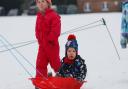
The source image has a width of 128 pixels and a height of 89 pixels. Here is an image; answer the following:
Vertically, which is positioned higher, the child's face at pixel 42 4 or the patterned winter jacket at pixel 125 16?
the child's face at pixel 42 4

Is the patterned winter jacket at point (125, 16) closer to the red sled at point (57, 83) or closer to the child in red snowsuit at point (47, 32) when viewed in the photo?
the child in red snowsuit at point (47, 32)

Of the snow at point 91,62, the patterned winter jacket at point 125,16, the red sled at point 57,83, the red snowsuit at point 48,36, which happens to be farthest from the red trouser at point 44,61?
the patterned winter jacket at point 125,16

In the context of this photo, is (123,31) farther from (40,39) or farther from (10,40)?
(10,40)

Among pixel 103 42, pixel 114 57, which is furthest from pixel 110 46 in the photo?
pixel 114 57

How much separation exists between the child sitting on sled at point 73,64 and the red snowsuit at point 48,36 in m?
0.37

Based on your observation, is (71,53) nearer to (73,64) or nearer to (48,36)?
(73,64)

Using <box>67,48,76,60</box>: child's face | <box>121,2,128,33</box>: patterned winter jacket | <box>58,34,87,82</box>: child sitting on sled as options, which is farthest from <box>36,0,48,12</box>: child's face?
<box>121,2,128,33</box>: patterned winter jacket

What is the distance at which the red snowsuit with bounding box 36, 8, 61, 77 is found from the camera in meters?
6.70

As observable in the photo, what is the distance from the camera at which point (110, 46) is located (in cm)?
1177

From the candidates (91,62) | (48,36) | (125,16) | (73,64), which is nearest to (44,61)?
(48,36)

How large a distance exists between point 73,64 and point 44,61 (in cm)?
64

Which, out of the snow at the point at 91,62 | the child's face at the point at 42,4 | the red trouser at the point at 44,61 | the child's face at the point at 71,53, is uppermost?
the child's face at the point at 42,4

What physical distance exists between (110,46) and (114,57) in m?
1.87

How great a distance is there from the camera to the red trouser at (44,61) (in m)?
6.82
